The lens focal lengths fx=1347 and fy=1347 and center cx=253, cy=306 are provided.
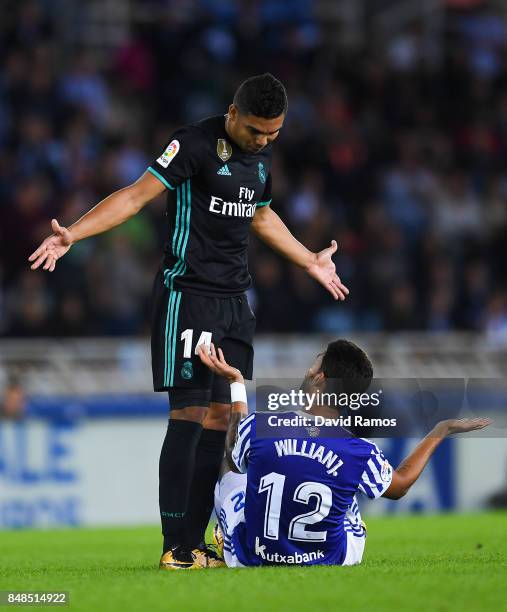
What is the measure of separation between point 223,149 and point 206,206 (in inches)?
10.0

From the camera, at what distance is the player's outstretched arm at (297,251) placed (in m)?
6.18

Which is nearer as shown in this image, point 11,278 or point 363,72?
point 11,278

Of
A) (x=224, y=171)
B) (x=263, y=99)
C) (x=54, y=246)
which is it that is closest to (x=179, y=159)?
(x=224, y=171)

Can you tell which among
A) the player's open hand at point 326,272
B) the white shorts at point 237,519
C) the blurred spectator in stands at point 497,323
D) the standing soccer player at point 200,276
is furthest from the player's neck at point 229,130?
the blurred spectator in stands at point 497,323

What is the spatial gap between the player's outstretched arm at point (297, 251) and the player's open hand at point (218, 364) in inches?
31.0

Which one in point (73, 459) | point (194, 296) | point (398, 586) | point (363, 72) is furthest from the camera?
point (363, 72)

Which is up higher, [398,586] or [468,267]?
[468,267]

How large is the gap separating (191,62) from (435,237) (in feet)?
10.9

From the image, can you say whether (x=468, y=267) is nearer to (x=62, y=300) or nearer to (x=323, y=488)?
(x=62, y=300)

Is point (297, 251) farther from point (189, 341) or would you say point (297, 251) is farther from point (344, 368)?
point (344, 368)

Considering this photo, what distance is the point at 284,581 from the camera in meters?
4.87

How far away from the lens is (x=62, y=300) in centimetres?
1200

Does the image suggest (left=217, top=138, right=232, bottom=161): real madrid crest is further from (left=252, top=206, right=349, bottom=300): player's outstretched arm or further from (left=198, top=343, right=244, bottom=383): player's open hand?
(left=198, top=343, right=244, bottom=383): player's open hand

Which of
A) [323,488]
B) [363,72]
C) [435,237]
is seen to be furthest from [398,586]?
[363,72]
